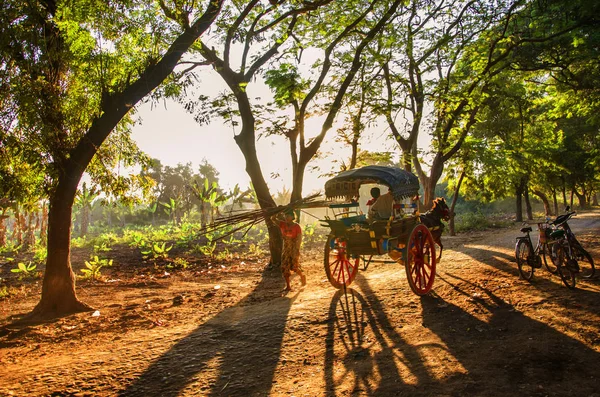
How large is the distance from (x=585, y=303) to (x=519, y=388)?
303 cm

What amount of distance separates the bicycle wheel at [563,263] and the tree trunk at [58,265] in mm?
9322

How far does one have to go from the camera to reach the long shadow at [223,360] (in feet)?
14.1

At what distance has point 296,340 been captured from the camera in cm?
564

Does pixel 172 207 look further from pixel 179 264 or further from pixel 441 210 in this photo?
pixel 441 210

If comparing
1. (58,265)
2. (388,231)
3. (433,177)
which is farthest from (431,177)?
(58,265)

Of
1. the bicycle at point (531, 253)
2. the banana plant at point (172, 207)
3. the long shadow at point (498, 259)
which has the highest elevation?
the banana plant at point (172, 207)

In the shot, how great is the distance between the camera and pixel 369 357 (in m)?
4.81

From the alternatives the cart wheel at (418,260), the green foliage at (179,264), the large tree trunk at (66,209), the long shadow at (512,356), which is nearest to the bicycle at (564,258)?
the long shadow at (512,356)

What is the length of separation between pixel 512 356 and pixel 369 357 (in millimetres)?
1653

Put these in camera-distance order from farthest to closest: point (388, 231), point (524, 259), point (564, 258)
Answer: point (524, 259) → point (388, 231) → point (564, 258)

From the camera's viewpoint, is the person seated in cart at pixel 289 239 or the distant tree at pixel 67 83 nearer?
the distant tree at pixel 67 83

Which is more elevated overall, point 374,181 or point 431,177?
point 431,177

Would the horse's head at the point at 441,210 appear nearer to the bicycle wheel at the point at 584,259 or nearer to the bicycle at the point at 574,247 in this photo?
the bicycle at the point at 574,247

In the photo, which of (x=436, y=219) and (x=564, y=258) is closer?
(x=564, y=258)
